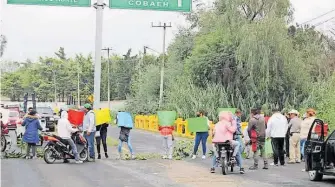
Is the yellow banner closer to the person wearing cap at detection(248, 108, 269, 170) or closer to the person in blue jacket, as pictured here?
the person in blue jacket

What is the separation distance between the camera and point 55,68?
100875 mm

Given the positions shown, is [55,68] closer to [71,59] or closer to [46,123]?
[71,59]

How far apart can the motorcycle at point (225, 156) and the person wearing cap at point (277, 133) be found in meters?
2.56

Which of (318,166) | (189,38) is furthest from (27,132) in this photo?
(189,38)

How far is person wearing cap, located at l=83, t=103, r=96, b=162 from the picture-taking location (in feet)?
57.4

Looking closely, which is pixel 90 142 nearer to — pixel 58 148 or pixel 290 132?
pixel 58 148

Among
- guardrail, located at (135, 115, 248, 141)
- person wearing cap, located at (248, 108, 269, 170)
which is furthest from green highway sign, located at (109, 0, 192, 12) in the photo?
guardrail, located at (135, 115, 248, 141)

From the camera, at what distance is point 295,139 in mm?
17797

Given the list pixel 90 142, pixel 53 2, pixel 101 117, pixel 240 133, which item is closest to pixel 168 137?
pixel 101 117

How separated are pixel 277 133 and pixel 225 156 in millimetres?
3037

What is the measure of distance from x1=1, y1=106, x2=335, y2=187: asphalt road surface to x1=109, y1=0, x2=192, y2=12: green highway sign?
5.00 m

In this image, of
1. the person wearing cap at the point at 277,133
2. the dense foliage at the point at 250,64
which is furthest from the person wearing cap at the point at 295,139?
the dense foliage at the point at 250,64

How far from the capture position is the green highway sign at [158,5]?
18.6 metres

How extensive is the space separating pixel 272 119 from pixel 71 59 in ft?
289
